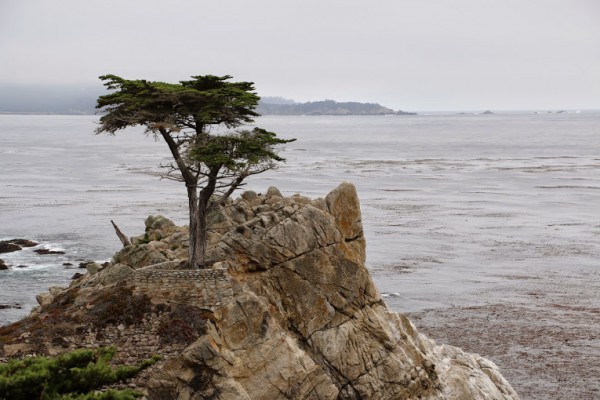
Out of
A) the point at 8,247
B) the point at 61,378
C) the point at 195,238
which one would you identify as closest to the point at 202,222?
the point at 195,238

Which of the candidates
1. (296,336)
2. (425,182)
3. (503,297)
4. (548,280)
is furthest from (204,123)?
(425,182)

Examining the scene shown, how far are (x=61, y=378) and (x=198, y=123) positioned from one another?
14.8m

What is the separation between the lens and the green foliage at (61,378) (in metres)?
18.7

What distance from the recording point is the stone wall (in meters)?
27.0

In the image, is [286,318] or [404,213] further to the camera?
[404,213]

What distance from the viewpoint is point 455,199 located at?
87.4m

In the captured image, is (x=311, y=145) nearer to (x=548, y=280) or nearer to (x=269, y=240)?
(x=548, y=280)

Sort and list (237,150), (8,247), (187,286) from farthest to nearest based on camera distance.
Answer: (8,247)
(237,150)
(187,286)

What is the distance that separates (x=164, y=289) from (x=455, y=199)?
63874 mm

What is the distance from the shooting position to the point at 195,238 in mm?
30234

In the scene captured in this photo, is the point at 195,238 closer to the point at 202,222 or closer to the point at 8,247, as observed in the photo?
the point at 202,222

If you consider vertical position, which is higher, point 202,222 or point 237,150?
point 237,150

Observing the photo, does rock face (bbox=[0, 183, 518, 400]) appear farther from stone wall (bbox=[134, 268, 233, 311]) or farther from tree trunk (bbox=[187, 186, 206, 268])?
tree trunk (bbox=[187, 186, 206, 268])

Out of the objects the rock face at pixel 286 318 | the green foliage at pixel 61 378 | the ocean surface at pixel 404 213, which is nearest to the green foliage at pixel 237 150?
the rock face at pixel 286 318
